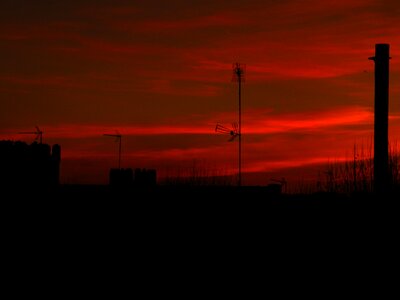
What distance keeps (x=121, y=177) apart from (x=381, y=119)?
7991 mm

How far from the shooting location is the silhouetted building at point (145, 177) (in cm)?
1950

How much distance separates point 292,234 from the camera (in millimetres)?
15875

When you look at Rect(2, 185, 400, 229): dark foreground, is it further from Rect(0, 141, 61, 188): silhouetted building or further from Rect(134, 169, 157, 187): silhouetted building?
Rect(134, 169, 157, 187): silhouetted building

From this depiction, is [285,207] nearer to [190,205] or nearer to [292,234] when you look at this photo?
[292,234]

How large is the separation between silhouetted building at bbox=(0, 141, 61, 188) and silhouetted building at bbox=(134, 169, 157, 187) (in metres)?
4.89

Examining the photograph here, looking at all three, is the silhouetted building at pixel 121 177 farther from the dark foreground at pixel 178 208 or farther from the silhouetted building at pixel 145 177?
the dark foreground at pixel 178 208

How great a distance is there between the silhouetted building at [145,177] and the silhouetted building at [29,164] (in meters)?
4.89

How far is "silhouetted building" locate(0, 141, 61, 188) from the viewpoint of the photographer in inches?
514

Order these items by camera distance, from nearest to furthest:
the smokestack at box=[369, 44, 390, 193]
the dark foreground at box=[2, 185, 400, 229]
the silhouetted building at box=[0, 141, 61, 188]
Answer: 1. the silhouetted building at box=[0, 141, 61, 188]
2. the dark foreground at box=[2, 185, 400, 229]
3. the smokestack at box=[369, 44, 390, 193]

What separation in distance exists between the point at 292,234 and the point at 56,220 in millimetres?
5138

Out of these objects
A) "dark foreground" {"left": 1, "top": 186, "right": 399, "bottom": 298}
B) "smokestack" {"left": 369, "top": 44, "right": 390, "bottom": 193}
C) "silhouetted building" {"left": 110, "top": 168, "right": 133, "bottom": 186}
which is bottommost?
"dark foreground" {"left": 1, "top": 186, "right": 399, "bottom": 298}

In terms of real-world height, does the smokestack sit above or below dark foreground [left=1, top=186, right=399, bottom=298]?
above

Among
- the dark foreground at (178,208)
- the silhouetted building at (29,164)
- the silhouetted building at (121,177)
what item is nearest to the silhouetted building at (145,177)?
the silhouetted building at (121,177)

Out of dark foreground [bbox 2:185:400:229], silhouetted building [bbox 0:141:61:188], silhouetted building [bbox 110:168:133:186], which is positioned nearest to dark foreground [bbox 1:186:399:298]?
dark foreground [bbox 2:185:400:229]
